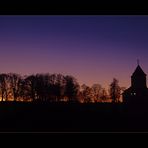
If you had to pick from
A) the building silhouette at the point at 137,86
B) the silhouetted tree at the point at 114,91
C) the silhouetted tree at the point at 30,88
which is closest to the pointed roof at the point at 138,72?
the building silhouette at the point at 137,86

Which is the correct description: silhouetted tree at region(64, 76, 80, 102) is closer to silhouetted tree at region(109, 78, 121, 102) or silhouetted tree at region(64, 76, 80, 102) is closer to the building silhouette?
silhouetted tree at region(109, 78, 121, 102)

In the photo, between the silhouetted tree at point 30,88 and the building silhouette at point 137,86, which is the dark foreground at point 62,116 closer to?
the silhouetted tree at point 30,88

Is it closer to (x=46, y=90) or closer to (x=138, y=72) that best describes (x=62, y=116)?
(x=46, y=90)

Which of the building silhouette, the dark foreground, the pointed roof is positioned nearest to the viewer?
the dark foreground

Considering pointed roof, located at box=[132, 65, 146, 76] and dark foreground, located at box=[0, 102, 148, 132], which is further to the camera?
pointed roof, located at box=[132, 65, 146, 76]

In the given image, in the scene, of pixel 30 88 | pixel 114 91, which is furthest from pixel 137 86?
pixel 30 88

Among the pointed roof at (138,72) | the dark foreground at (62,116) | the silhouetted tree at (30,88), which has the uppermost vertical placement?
the pointed roof at (138,72)

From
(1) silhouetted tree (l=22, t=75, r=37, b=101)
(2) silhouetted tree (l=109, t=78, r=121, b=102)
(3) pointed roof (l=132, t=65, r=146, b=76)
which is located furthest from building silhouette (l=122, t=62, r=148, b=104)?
(1) silhouetted tree (l=22, t=75, r=37, b=101)

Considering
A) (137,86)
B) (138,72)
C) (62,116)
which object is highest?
(138,72)

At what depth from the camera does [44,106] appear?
30.2 meters

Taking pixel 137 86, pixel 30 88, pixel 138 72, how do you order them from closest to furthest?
1. pixel 30 88
2. pixel 137 86
3. pixel 138 72
